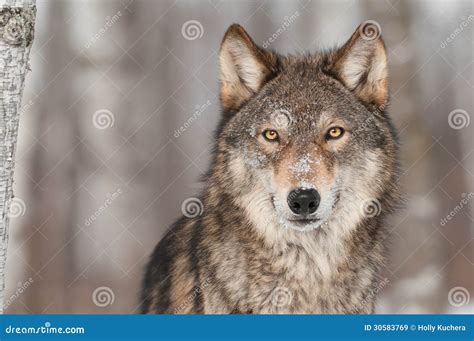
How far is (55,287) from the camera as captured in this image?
794 centimetres

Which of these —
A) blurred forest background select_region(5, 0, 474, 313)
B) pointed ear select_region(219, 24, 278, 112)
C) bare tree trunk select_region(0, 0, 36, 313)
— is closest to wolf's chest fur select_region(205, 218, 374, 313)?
pointed ear select_region(219, 24, 278, 112)

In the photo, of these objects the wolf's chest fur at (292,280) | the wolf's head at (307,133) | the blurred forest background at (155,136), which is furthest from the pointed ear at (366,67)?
the blurred forest background at (155,136)

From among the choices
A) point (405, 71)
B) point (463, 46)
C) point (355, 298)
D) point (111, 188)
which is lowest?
point (111, 188)

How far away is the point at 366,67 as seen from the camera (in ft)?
13.5

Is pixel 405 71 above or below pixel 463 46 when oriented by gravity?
below

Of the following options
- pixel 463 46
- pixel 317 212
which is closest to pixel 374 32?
pixel 317 212

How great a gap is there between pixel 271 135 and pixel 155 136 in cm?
448

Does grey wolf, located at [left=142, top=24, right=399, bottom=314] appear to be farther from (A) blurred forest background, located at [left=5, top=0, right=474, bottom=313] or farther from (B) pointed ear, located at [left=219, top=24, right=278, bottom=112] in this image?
(A) blurred forest background, located at [left=5, top=0, right=474, bottom=313]

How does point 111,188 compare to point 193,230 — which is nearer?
point 193,230

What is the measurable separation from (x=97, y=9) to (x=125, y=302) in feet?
12.3

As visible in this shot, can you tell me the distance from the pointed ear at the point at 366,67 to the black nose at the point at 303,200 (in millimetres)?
868

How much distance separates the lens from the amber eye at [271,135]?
3840 millimetres

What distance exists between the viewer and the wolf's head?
3723 mm

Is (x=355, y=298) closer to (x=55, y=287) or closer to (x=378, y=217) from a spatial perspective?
(x=378, y=217)
